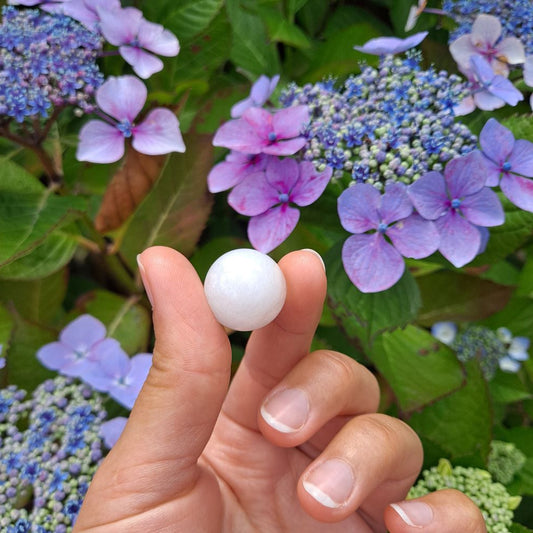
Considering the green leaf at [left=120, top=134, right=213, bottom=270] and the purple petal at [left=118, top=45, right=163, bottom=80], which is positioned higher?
the purple petal at [left=118, top=45, right=163, bottom=80]

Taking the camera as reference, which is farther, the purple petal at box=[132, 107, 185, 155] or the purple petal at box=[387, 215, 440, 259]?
the purple petal at box=[132, 107, 185, 155]

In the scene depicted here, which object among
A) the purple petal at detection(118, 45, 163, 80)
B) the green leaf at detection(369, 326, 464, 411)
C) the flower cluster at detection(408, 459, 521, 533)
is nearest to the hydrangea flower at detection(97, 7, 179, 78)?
the purple petal at detection(118, 45, 163, 80)

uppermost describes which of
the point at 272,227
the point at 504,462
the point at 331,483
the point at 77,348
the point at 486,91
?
the point at 486,91

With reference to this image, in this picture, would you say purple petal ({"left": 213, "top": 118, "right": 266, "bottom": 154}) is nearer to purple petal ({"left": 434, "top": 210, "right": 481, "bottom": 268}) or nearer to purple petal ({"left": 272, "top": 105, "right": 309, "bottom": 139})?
purple petal ({"left": 272, "top": 105, "right": 309, "bottom": 139})

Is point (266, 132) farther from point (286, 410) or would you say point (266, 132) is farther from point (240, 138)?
point (286, 410)

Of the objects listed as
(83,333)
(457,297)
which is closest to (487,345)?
(457,297)

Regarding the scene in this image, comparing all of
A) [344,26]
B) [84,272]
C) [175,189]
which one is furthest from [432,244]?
[84,272]
